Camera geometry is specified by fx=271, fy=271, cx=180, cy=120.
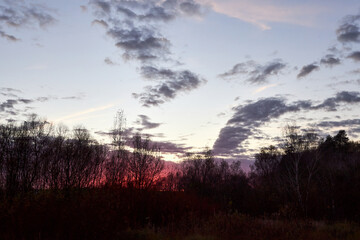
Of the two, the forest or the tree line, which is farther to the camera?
the tree line

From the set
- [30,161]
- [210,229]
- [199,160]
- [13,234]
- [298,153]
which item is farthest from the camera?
[199,160]

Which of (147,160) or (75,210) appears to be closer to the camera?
A: (75,210)

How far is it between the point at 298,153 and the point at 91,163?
30.2 metres

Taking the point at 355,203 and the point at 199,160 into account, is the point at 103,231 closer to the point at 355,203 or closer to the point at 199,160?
the point at 355,203

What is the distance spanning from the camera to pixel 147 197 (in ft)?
60.2

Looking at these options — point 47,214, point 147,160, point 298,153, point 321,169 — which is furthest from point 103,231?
point 321,169

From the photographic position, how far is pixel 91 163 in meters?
40.2

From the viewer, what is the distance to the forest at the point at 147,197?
11.6 meters

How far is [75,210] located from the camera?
37.7ft

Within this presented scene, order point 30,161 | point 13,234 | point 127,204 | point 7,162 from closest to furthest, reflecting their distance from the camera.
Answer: point 13,234 → point 127,204 → point 7,162 → point 30,161

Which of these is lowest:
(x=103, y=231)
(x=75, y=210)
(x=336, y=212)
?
(x=336, y=212)

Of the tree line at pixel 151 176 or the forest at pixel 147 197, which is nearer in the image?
the forest at pixel 147 197

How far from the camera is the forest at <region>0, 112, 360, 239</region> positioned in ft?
38.0

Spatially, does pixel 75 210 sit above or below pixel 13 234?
above
